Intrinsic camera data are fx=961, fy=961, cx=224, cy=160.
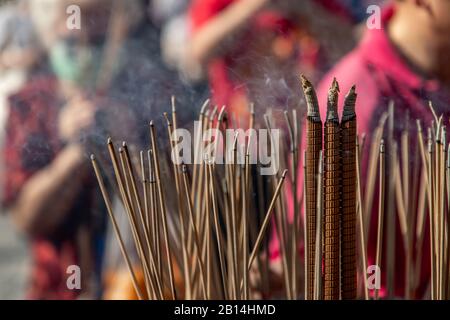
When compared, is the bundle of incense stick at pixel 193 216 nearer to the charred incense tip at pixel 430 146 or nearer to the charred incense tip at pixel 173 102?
the charred incense tip at pixel 173 102

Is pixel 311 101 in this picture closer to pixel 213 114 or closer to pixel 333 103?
pixel 333 103

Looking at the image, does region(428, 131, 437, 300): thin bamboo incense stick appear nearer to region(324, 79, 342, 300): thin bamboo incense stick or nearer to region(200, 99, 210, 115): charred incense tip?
region(324, 79, 342, 300): thin bamboo incense stick

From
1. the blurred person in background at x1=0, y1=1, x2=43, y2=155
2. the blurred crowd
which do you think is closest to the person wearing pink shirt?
the blurred crowd

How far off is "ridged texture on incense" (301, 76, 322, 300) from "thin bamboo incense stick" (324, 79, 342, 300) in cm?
1

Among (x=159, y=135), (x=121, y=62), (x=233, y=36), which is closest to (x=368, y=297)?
(x=159, y=135)

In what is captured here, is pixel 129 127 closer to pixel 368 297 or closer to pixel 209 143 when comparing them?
pixel 209 143

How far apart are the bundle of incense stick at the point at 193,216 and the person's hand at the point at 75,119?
8.4 inches

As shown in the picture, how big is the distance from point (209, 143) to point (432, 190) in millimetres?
237

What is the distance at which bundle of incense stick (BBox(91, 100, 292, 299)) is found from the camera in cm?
92

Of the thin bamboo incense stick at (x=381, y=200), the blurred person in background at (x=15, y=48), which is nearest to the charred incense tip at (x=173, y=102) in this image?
the thin bamboo incense stick at (x=381, y=200)

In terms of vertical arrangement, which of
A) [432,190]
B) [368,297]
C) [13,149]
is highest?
[13,149]

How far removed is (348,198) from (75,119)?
534 millimetres

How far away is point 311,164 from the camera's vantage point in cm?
88

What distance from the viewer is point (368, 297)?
3.22 ft
